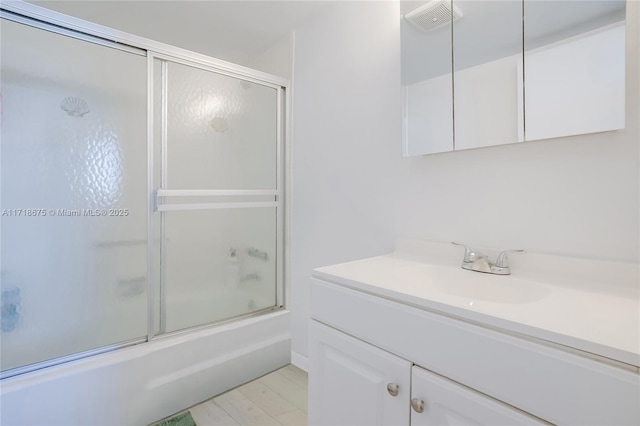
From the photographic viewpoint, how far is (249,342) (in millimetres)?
1862

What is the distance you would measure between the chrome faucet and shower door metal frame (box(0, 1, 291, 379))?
122 cm

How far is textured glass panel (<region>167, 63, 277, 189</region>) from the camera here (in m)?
1.70

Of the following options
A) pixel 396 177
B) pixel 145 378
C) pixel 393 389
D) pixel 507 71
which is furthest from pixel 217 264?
pixel 507 71

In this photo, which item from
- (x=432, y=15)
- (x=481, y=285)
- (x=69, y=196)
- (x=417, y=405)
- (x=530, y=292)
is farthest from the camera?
(x=69, y=196)

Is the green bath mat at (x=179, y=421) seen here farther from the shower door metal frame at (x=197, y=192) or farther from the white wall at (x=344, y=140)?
the white wall at (x=344, y=140)

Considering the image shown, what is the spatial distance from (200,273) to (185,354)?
0.44 metres

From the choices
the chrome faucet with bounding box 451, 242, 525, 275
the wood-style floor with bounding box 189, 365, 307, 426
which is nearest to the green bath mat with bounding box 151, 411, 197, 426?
the wood-style floor with bounding box 189, 365, 307, 426

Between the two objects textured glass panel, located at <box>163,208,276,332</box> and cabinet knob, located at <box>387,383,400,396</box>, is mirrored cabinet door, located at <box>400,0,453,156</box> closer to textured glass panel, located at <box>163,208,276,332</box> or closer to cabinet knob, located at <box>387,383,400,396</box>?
cabinet knob, located at <box>387,383,400,396</box>

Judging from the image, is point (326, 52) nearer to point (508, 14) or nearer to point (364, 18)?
point (364, 18)

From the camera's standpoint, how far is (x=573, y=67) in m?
0.95

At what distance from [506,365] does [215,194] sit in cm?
160

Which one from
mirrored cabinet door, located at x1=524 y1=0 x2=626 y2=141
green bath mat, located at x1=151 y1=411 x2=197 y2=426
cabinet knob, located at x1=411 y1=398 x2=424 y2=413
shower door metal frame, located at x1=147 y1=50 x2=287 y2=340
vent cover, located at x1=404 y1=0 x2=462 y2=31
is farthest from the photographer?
shower door metal frame, located at x1=147 y1=50 x2=287 y2=340

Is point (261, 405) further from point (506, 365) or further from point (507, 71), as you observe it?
point (507, 71)

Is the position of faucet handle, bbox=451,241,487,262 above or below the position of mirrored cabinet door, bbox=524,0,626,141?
below
